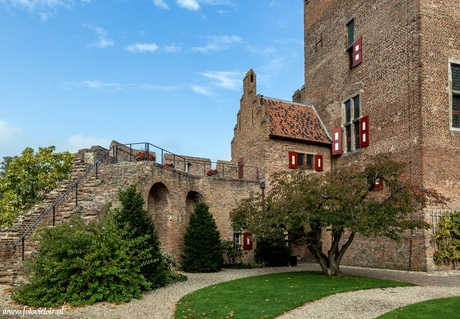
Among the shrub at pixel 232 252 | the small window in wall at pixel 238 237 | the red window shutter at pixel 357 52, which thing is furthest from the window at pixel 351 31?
the shrub at pixel 232 252

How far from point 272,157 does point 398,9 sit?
1019 cm

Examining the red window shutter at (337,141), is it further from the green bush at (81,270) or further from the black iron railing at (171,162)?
the green bush at (81,270)

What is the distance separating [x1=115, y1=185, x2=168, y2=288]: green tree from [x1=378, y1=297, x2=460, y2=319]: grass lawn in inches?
283

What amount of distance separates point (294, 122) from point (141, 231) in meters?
Answer: 14.9

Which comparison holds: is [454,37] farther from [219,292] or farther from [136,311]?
[136,311]

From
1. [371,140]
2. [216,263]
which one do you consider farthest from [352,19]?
[216,263]

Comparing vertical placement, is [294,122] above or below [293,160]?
above

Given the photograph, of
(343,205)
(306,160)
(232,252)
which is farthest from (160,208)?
(306,160)

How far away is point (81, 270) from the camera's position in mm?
10984

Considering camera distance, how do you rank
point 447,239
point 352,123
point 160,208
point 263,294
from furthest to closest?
point 352,123, point 160,208, point 447,239, point 263,294

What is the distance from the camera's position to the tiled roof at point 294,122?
24141mm

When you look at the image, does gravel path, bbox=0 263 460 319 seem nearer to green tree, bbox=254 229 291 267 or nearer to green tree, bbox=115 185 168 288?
green tree, bbox=115 185 168 288

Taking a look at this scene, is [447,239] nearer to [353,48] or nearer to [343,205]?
[343,205]

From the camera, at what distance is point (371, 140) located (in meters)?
21.4
